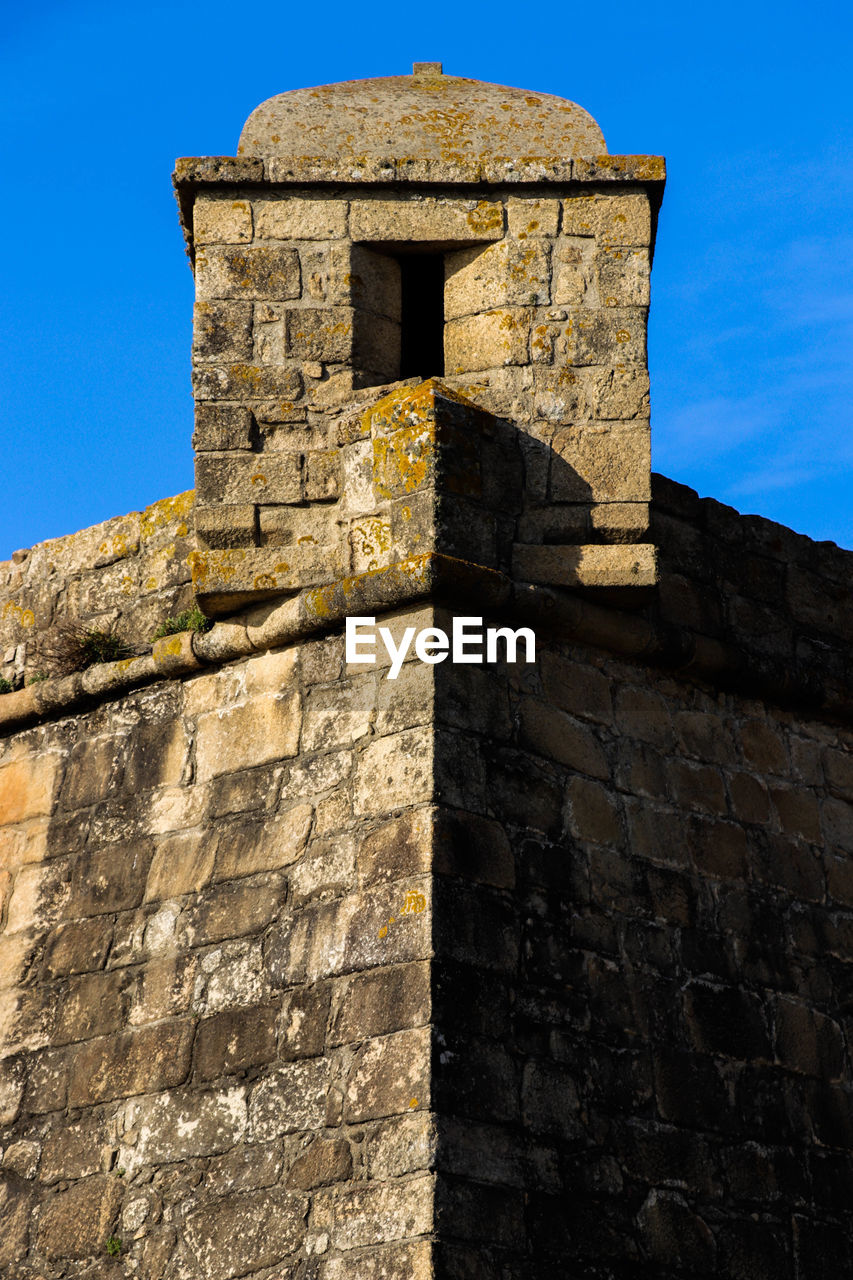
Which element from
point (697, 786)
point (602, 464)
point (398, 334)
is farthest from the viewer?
point (398, 334)

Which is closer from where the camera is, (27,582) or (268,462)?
(268,462)

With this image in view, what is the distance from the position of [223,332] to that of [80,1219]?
2999 millimetres

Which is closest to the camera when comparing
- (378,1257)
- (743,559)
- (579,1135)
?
(378,1257)

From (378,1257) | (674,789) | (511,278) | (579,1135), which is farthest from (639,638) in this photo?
(378,1257)

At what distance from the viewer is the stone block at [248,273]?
244 inches

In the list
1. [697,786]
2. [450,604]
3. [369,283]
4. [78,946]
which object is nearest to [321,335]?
[369,283]

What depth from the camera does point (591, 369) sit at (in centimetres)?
608

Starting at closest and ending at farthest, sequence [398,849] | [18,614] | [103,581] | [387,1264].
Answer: [387,1264]
[398,849]
[103,581]
[18,614]

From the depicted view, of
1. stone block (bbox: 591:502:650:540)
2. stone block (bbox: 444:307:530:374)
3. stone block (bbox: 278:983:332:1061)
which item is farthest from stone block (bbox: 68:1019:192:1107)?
stone block (bbox: 444:307:530:374)

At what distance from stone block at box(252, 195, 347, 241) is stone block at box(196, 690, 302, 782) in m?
1.68

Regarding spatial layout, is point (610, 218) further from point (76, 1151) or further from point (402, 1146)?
point (76, 1151)

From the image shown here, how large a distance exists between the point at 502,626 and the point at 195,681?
3.95 ft

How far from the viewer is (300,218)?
6273mm

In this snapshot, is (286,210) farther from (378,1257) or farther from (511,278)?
(378,1257)
